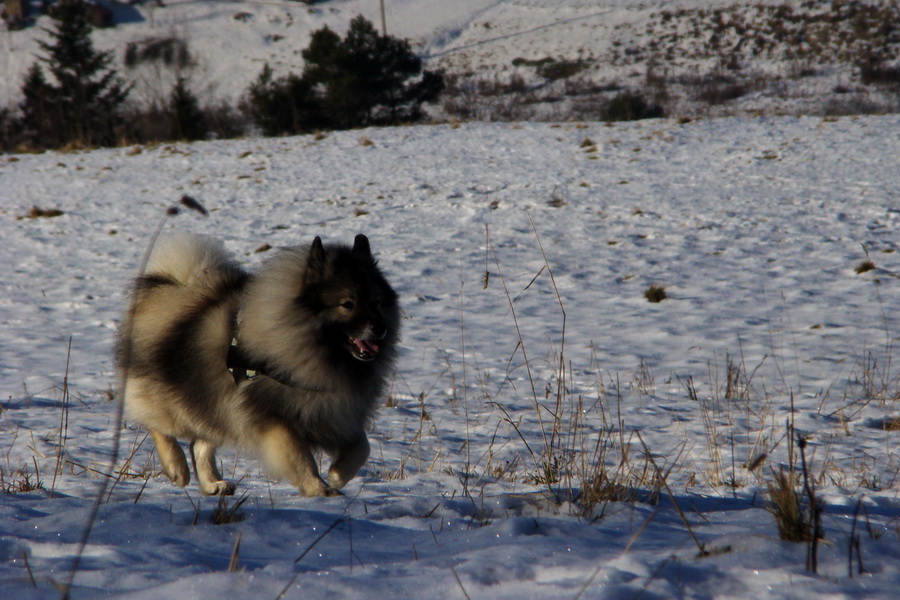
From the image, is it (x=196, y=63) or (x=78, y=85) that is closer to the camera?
(x=78, y=85)

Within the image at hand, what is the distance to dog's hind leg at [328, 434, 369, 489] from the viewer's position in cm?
320

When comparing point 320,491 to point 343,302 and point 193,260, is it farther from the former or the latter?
point 193,260

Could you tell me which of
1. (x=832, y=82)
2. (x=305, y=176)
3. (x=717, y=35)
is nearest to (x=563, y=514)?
(x=305, y=176)

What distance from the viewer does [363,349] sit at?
320 centimetres

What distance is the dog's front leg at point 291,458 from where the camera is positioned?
3.01 meters

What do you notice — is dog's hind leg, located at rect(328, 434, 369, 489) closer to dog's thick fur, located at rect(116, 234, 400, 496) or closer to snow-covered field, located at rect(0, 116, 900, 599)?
dog's thick fur, located at rect(116, 234, 400, 496)

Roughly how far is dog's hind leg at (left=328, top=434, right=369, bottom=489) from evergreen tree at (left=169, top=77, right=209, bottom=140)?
66.6 ft

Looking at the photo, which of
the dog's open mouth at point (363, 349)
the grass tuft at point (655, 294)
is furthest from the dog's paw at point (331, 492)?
the grass tuft at point (655, 294)

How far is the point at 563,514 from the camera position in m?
2.21

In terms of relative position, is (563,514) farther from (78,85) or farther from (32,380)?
(78,85)

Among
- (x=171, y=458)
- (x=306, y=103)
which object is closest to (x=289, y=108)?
(x=306, y=103)

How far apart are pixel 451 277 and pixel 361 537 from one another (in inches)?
281

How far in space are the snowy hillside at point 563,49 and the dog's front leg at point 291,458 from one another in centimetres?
2429

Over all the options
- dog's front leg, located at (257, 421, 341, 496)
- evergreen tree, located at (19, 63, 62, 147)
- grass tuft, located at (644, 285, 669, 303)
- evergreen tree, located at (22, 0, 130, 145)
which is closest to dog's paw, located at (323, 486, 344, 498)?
dog's front leg, located at (257, 421, 341, 496)
